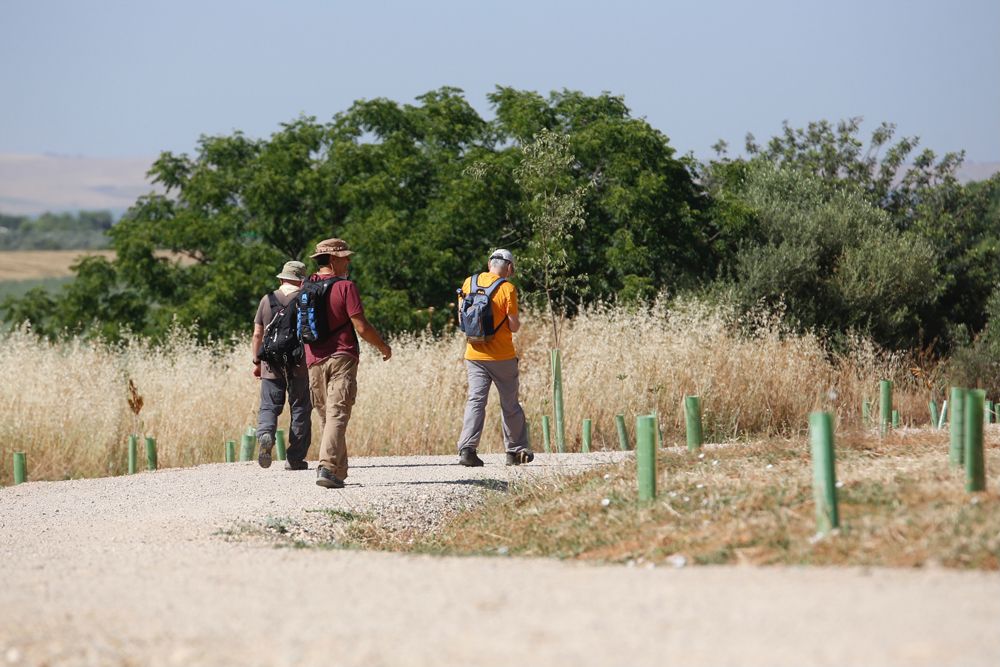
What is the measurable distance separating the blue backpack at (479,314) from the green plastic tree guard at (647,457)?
9.56 feet

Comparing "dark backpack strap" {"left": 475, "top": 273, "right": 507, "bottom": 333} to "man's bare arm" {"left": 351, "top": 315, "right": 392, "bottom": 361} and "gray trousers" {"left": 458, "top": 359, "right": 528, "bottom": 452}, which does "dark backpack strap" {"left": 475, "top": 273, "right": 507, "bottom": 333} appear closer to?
"gray trousers" {"left": 458, "top": 359, "right": 528, "bottom": 452}

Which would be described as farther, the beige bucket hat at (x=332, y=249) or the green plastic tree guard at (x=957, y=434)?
the beige bucket hat at (x=332, y=249)

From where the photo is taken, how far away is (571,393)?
47.2 ft

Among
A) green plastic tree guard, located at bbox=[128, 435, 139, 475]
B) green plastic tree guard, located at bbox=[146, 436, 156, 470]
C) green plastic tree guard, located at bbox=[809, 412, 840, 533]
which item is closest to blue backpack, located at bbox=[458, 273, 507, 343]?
green plastic tree guard, located at bbox=[146, 436, 156, 470]

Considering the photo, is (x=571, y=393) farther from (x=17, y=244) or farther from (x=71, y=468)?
(x=17, y=244)

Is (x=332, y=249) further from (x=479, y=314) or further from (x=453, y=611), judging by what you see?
(x=453, y=611)

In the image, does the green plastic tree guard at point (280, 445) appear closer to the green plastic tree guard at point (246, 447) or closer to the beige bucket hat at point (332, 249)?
the green plastic tree guard at point (246, 447)

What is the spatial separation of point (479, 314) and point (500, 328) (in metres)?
0.27

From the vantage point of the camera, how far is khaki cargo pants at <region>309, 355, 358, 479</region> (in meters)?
9.42

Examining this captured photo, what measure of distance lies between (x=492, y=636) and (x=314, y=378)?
537cm

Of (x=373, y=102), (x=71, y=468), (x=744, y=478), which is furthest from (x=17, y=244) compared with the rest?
(x=744, y=478)

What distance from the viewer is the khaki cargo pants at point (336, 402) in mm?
9422

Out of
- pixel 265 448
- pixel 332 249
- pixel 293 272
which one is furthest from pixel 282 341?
pixel 332 249

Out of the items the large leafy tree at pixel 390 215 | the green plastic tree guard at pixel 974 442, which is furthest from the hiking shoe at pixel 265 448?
the large leafy tree at pixel 390 215
